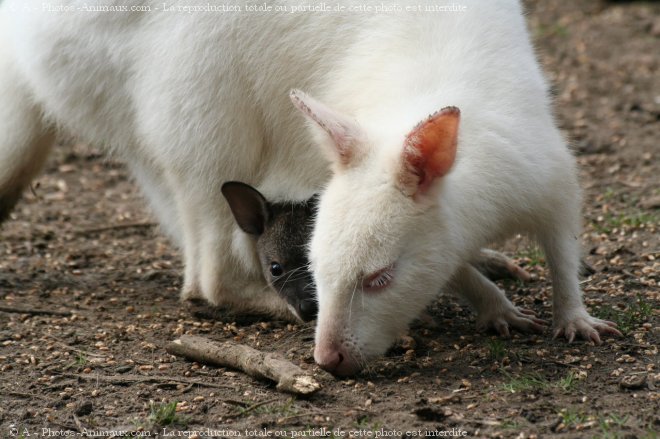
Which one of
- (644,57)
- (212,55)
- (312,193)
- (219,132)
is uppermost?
(212,55)

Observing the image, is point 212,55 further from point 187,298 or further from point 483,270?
point 483,270

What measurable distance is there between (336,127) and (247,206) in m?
1.14

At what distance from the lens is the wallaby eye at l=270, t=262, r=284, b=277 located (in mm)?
4351

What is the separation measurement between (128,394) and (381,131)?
141 centimetres

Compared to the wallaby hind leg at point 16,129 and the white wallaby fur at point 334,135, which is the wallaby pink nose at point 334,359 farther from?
the wallaby hind leg at point 16,129

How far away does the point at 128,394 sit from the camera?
12.0 ft

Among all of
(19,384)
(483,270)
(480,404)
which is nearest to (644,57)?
(483,270)

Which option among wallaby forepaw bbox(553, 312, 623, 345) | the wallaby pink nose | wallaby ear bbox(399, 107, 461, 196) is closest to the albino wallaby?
wallaby forepaw bbox(553, 312, 623, 345)

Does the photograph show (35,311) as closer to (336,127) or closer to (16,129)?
(16,129)

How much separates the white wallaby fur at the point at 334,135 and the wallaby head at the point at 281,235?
10cm

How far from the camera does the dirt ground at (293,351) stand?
129 inches

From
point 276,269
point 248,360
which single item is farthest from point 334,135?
point 276,269

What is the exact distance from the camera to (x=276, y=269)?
437 centimetres

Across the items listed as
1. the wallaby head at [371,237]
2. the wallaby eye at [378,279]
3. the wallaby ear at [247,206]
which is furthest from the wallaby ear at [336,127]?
the wallaby ear at [247,206]
